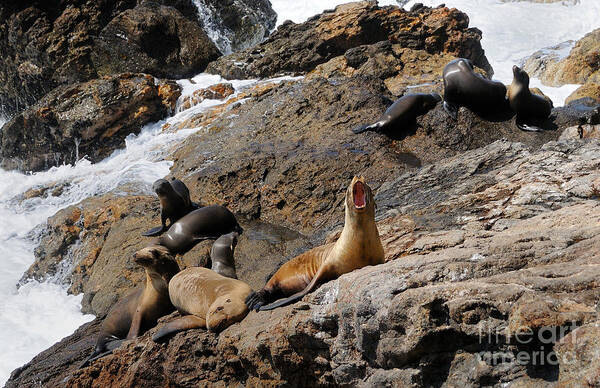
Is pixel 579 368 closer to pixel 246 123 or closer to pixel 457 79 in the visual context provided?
pixel 457 79

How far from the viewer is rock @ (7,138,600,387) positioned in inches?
89.6

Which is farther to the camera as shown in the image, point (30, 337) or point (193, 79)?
point (193, 79)

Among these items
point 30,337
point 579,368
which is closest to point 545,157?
point 579,368

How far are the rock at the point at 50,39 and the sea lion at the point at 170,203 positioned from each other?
12.1 m

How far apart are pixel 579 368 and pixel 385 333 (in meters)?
1.01

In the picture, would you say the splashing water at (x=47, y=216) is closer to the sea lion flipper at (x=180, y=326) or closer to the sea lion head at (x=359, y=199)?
the sea lion flipper at (x=180, y=326)

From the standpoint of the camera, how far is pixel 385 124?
8.70m

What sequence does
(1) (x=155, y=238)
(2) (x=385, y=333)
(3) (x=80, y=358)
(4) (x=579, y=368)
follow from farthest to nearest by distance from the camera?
1. (1) (x=155, y=238)
2. (3) (x=80, y=358)
3. (2) (x=385, y=333)
4. (4) (x=579, y=368)

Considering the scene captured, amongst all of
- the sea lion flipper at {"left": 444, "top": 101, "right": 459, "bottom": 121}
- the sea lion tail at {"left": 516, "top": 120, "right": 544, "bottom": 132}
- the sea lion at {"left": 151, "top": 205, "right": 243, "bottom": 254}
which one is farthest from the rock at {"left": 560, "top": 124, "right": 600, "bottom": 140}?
the sea lion at {"left": 151, "top": 205, "right": 243, "bottom": 254}

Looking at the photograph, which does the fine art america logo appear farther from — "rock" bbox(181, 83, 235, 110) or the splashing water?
"rock" bbox(181, 83, 235, 110)

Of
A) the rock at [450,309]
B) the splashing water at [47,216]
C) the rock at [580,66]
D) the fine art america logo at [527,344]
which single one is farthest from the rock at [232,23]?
the fine art america logo at [527,344]

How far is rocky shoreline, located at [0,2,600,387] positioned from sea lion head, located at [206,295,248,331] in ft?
0.31

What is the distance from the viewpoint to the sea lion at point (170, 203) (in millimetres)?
7602

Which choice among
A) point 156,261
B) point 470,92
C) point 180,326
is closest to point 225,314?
point 180,326
